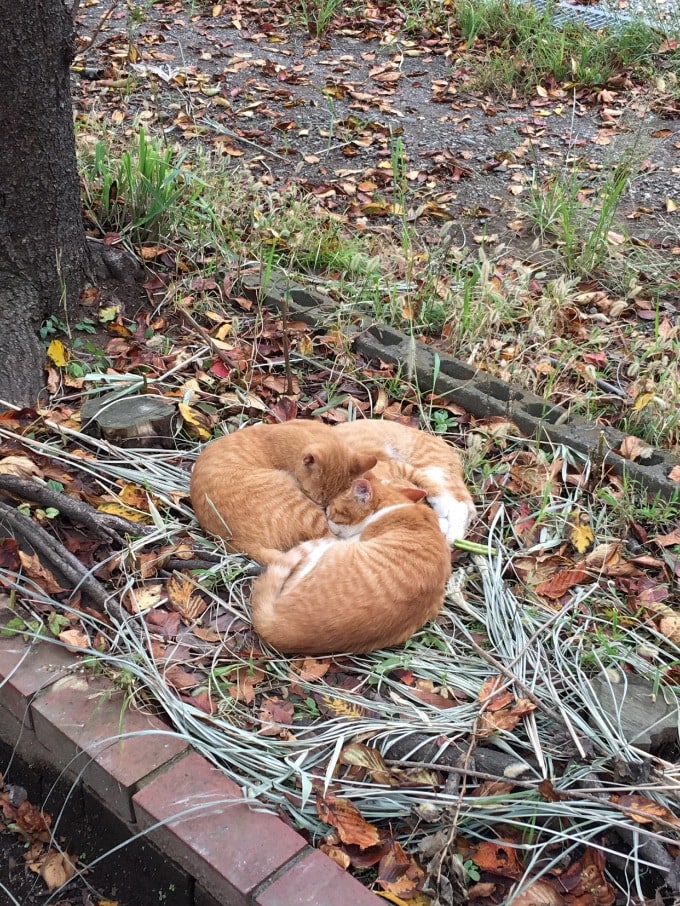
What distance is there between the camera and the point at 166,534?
2.86 metres

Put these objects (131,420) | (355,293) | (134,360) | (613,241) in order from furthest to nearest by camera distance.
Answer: (613,241), (355,293), (134,360), (131,420)

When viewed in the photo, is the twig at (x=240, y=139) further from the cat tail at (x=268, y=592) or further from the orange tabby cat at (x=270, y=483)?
the cat tail at (x=268, y=592)

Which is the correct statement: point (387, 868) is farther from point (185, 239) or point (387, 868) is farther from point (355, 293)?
point (185, 239)

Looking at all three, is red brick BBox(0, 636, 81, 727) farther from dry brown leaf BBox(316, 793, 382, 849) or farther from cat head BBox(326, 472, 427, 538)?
cat head BBox(326, 472, 427, 538)

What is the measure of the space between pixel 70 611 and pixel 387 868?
47.3 inches

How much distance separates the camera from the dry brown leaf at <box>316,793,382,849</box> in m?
2.07

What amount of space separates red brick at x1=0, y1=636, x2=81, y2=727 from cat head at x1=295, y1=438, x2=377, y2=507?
3.21 ft

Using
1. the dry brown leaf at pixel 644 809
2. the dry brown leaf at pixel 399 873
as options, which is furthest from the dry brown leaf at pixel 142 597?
the dry brown leaf at pixel 644 809

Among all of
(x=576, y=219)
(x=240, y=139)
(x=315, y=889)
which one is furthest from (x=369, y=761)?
(x=240, y=139)

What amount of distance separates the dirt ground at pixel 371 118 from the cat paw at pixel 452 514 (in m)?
2.29

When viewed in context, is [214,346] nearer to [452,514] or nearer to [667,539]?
[452,514]

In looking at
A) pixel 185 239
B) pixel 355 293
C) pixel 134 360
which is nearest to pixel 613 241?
pixel 355 293

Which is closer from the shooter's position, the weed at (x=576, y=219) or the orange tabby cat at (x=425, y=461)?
the orange tabby cat at (x=425, y=461)

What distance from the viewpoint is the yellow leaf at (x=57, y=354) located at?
3.56 meters
